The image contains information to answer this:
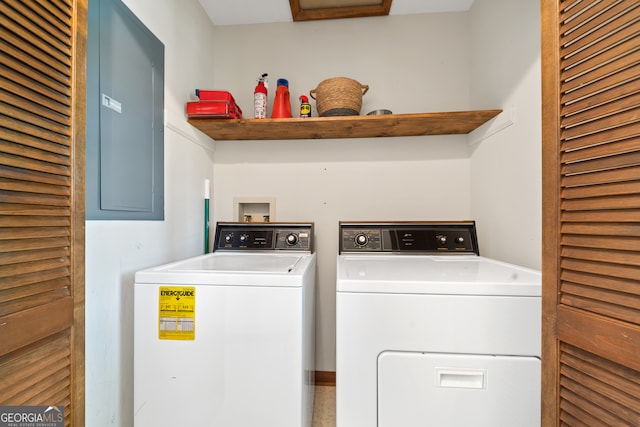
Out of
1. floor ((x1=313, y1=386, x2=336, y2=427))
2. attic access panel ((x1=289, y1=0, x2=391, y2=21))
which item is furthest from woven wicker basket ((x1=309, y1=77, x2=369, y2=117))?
floor ((x1=313, y1=386, x2=336, y2=427))

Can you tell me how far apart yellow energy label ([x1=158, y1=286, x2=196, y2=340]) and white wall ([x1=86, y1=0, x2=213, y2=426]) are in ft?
0.69

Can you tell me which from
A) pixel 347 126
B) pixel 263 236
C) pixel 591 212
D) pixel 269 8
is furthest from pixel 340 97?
pixel 591 212

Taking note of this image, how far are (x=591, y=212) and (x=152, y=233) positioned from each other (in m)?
1.52

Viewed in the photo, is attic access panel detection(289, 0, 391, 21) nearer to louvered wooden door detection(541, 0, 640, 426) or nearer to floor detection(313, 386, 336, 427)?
louvered wooden door detection(541, 0, 640, 426)

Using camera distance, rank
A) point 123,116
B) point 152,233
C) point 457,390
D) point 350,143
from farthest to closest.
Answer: point 350,143, point 152,233, point 123,116, point 457,390

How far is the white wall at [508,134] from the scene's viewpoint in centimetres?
119

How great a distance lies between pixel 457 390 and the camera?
0.87m

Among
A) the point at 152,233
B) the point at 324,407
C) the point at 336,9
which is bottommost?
the point at 324,407

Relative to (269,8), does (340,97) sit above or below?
below

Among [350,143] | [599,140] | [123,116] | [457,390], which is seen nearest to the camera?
[599,140]

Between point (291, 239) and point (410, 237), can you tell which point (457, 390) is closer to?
point (410, 237)

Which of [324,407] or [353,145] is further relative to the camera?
[353,145]

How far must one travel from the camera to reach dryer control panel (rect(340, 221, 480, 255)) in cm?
164

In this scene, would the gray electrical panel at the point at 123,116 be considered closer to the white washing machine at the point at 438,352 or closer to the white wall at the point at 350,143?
the white wall at the point at 350,143
